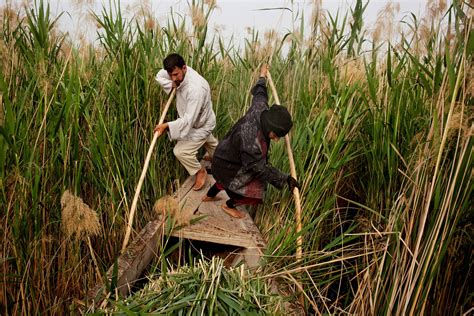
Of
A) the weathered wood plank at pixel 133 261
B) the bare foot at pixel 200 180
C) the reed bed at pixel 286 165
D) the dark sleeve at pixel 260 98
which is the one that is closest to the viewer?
the reed bed at pixel 286 165

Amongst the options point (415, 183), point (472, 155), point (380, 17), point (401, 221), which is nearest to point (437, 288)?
point (401, 221)

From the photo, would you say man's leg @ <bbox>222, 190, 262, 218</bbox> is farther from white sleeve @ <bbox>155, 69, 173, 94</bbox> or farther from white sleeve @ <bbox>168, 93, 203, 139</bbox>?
white sleeve @ <bbox>155, 69, 173, 94</bbox>

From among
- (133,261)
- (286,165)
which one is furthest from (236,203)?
(133,261)

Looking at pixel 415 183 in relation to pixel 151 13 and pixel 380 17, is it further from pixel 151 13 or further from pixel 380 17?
pixel 151 13

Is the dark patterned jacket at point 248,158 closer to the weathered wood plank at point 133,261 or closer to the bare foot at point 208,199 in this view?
the bare foot at point 208,199

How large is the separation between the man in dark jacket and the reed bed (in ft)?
0.59

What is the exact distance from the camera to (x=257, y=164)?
9.55 feet

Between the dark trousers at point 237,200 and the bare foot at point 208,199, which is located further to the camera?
the bare foot at point 208,199

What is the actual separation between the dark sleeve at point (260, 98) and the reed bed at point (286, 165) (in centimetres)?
→ 24

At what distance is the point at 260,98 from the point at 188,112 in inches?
21.8

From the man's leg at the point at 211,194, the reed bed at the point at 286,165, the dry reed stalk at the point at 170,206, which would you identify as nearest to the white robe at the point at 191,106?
the reed bed at the point at 286,165

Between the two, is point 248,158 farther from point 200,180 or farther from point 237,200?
point 200,180

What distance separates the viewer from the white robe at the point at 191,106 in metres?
3.35

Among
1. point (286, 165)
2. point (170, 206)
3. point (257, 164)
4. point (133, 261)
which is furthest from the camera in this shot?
point (286, 165)
